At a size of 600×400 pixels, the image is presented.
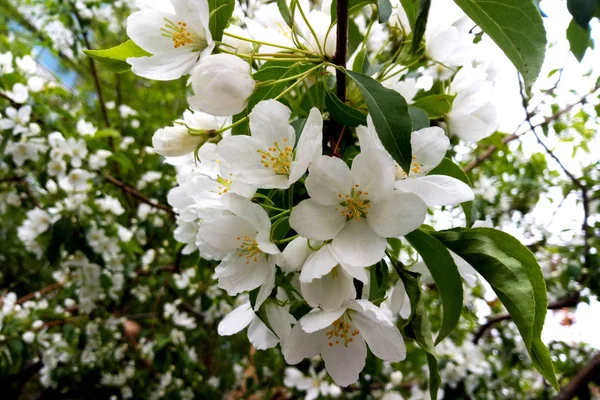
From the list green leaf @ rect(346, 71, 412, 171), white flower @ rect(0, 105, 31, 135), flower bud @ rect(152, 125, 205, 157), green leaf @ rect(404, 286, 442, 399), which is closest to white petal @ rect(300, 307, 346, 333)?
green leaf @ rect(404, 286, 442, 399)

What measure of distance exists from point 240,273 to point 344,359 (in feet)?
0.74

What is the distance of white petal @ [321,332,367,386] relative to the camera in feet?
2.38

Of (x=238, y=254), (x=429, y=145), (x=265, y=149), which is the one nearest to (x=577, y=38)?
(x=429, y=145)

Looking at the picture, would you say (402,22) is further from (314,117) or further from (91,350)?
(91,350)

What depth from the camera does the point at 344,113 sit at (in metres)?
0.66

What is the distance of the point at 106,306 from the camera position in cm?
261

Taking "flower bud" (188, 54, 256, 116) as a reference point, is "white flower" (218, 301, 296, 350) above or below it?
below

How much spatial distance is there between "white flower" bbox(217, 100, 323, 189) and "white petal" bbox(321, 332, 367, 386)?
0.94 ft

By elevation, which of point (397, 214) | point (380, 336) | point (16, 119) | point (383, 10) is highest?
point (383, 10)

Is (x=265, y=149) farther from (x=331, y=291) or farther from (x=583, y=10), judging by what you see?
(x=583, y=10)

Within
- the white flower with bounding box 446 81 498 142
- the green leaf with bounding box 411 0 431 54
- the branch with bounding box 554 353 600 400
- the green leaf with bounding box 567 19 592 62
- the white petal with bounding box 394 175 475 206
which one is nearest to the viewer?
the green leaf with bounding box 411 0 431 54

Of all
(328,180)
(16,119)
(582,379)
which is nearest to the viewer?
(328,180)

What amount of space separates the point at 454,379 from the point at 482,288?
0.51 metres

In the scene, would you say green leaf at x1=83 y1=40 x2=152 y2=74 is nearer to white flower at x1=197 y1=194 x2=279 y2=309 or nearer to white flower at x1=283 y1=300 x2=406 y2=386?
white flower at x1=197 y1=194 x2=279 y2=309
